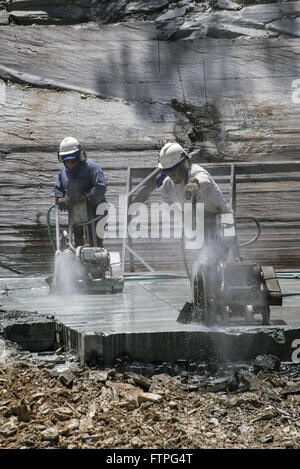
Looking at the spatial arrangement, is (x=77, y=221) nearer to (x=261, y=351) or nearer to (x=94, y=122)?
(x=94, y=122)

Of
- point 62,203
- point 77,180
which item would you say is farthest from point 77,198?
point 77,180

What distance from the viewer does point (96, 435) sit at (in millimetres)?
4551

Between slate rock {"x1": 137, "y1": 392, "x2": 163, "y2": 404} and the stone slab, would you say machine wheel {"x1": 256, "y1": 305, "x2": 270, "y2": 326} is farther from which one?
slate rock {"x1": 137, "y1": 392, "x2": 163, "y2": 404}

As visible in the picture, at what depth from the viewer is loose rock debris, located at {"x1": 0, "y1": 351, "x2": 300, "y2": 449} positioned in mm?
4516

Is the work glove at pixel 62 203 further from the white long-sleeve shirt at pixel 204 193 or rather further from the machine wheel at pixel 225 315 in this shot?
the machine wheel at pixel 225 315

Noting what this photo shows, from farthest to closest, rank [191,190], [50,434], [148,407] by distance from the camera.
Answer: [191,190] → [148,407] → [50,434]

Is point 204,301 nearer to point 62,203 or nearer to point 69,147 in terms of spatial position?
point 62,203

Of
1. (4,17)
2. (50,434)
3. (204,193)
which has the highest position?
(4,17)

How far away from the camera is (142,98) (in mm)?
11211

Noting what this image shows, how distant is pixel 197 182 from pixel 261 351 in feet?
6.05

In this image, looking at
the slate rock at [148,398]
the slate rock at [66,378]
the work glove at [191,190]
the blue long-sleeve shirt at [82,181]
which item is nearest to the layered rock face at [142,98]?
the blue long-sleeve shirt at [82,181]

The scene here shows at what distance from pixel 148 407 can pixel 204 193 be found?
3374 mm

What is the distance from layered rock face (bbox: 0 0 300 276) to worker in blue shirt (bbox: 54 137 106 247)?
60.0 inches

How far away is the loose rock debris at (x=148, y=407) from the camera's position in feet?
14.8
